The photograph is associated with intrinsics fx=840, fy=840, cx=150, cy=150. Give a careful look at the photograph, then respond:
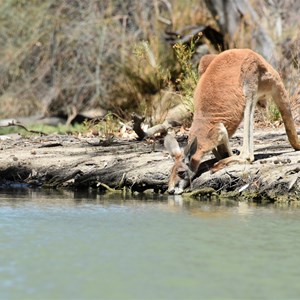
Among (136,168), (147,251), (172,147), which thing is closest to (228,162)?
(172,147)

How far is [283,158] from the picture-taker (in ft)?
23.4

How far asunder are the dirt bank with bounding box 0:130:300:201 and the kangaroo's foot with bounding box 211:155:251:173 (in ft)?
0.20

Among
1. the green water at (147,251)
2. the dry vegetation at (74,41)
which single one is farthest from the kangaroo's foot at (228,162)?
the dry vegetation at (74,41)

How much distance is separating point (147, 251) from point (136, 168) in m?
3.01

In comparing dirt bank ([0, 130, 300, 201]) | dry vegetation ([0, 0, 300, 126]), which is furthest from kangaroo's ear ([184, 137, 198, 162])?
dry vegetation ([0, 0, 300, 126])

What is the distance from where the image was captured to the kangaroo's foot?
7027 mm

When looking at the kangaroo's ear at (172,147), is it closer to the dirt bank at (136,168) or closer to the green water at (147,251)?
the dirt bank at (136,168)

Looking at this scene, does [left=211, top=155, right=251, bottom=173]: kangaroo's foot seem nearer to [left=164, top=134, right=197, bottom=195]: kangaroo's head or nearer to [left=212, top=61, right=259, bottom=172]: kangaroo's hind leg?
[left=212, top=61, right=259, bottom=172]: kangaroo's hind leg

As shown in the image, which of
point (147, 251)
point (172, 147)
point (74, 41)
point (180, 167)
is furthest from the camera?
point (74, 41)

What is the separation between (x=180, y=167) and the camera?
698 cm

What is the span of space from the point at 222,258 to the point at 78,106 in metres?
9.83

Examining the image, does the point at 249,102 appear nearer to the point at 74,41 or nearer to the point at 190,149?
the point at 190,149

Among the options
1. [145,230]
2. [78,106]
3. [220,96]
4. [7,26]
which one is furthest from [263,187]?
[7,26]

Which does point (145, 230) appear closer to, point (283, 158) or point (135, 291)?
point (135, 291)
